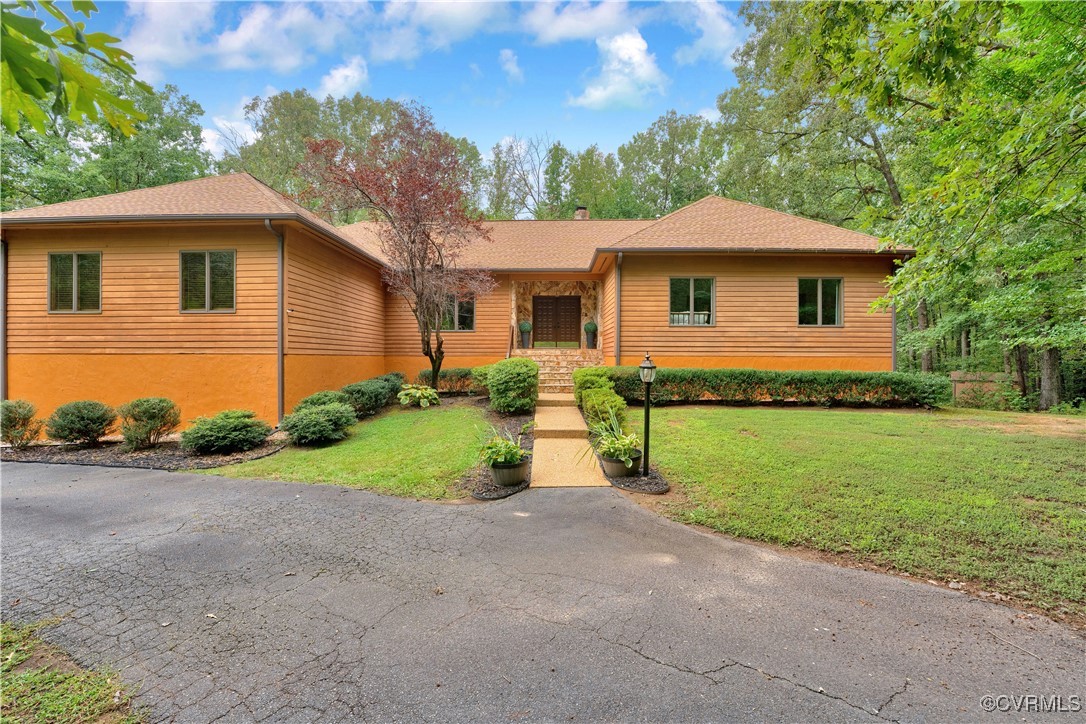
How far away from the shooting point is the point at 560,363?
39.0ft

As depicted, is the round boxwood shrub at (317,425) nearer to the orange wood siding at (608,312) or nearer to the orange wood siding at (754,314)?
the orange wood siding at (608,312)

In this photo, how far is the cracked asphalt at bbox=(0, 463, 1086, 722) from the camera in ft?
6.01

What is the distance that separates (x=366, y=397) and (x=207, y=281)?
417 cm

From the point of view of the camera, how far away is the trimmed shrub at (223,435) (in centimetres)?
651

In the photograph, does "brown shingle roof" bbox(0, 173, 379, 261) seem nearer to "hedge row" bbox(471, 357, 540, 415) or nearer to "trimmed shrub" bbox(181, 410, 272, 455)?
"trimmed shrub" bbox(181, 410, 272, 455)

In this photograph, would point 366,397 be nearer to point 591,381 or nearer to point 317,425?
point 317,425

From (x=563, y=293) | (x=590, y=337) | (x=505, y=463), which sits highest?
(x=563, y=293)

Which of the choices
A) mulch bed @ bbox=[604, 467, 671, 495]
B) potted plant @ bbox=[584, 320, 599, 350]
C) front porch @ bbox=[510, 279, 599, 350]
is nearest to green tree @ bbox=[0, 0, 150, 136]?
mulch bed @ bbox=[604, 467, 671, 495]

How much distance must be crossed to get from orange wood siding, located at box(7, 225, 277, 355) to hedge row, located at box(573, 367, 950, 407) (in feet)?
23.6

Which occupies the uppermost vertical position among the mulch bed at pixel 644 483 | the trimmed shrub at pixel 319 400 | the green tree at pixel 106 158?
the green tree at pixel 106 158

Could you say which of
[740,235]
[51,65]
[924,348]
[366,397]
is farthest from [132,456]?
[924,348]

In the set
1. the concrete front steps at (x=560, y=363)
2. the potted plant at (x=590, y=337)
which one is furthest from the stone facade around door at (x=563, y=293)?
the concrete front steps at (x=560, y=363)

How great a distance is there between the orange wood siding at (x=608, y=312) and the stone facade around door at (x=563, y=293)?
158cm

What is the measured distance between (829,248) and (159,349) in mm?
15576
